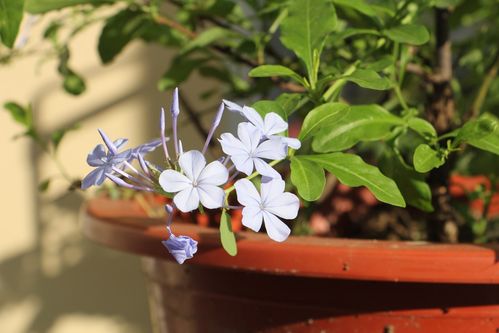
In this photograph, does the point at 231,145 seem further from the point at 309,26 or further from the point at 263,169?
the point at 309,26

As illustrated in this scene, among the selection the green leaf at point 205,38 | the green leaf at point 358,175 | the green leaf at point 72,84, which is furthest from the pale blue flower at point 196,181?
the green leaf at point 72,84

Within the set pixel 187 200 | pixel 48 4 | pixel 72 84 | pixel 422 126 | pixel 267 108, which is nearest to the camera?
pixel 187 200

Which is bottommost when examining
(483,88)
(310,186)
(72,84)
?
(483,88)

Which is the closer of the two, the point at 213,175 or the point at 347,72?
the point at 213,175

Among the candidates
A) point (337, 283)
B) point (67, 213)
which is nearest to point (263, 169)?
point (337, 283)

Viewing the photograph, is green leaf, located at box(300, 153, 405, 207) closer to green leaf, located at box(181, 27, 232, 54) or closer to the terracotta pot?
the terracotta pot

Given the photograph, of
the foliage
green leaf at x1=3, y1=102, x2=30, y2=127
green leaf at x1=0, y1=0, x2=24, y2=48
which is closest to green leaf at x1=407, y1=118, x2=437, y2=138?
the foliage

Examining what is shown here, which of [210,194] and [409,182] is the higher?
[210,194]

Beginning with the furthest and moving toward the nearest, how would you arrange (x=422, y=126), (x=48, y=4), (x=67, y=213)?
(x=67, y=213), (x=48, y=4), (x=422, y=126)
